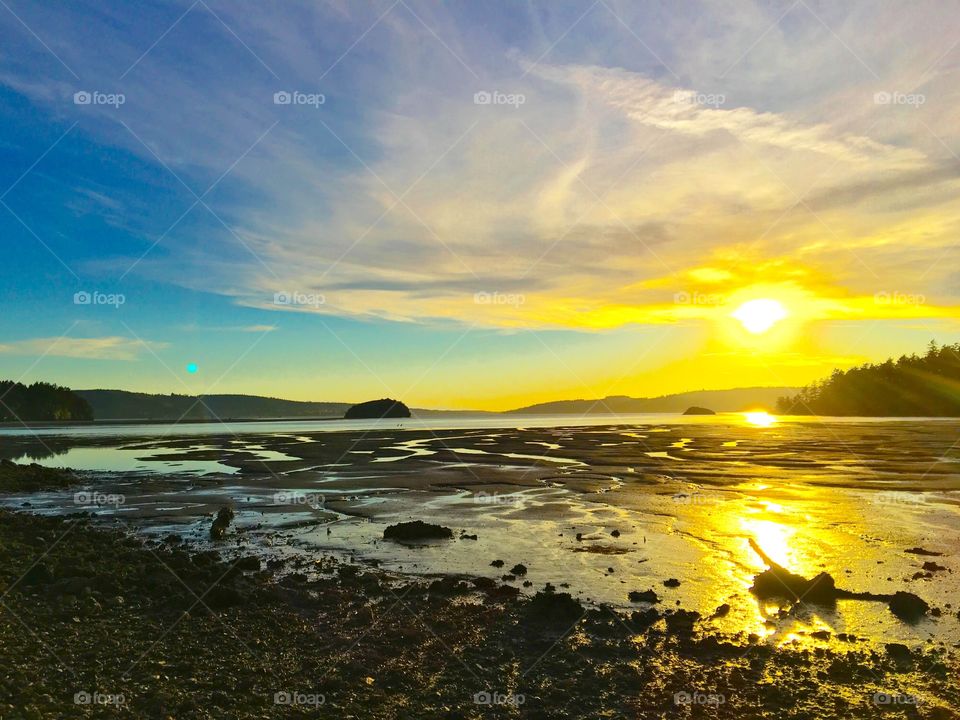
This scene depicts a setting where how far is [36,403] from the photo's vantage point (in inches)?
7397

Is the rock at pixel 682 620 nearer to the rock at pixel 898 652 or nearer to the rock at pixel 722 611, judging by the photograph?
the rock at pixel 722 611

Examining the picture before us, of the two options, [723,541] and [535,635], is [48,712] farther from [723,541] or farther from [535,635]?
[723,541]

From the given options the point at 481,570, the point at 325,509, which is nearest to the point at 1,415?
the point at 325,509

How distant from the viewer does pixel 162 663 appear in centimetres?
1006

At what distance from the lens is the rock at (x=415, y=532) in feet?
68.7

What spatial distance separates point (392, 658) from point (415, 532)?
33.8ft

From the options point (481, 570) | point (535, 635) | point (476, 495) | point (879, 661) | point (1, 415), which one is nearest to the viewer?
point (879, 661)

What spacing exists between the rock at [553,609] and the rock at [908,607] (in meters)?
6.79

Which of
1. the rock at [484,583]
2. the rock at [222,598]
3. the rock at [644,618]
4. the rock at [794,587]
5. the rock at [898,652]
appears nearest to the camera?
the rock at [898,652]

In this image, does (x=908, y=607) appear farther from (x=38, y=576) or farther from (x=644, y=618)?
(x=38, y=576)

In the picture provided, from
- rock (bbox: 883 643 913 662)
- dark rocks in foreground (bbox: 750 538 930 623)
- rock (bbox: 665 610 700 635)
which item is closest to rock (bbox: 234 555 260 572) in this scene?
rock (bbox: 665 610 700 635)

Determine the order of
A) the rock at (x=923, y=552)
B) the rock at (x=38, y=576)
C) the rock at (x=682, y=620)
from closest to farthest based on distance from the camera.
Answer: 1. the rock at (x=682, y=620)
2. the rock at (x=38, y=576)
3. the rock at (x=923, y=552)

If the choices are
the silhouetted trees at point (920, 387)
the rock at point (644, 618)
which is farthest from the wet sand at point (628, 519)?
the silhouetted trees at point (920, 387)

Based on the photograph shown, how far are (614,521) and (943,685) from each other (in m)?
14.5
